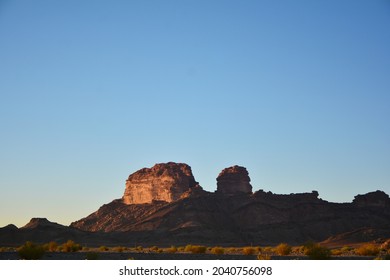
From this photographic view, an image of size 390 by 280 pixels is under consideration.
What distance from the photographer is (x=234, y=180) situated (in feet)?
629

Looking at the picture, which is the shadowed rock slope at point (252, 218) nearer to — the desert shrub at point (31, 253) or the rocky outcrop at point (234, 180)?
the rocky outcrop at point (234, 180)

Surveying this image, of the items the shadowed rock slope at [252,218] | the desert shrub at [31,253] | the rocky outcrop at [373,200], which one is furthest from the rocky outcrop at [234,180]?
the desert shrub at [31,253]

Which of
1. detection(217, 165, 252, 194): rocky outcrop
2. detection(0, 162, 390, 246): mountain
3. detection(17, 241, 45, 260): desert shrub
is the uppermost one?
detection(217, 165, 252, 194): rocky outcrop

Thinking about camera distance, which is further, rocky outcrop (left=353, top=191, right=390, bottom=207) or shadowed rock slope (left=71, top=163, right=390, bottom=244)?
rocky outcrop (left=353, top=191, right=390, bottom=207)

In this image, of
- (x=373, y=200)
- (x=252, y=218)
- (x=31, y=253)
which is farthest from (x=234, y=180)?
(x=31, y=253)

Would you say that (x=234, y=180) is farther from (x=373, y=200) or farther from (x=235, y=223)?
(x=373, y=200)

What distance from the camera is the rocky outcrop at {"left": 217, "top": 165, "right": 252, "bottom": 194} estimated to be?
622 ft

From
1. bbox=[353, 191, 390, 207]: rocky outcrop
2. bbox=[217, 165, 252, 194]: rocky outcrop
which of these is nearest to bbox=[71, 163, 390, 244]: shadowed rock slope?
bbox=[353, 191, 390, 207]: rocky outcrop

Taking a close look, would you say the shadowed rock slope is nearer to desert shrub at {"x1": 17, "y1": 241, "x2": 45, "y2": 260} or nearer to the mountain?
the mountain

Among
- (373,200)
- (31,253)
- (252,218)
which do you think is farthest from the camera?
(373,200)
